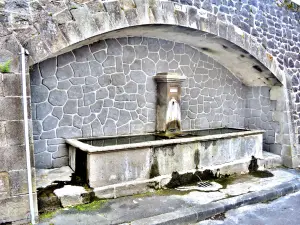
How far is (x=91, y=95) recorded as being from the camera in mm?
5109

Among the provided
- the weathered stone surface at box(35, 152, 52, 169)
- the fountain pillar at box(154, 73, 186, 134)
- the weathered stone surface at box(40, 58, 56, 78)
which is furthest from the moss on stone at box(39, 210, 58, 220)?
the fountain pillar at box(154, 73, 186, 134)

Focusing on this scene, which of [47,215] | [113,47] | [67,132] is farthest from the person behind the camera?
[113,47]

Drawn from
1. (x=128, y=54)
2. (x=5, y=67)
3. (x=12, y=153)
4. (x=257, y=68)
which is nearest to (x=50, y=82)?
(x=5, y=67)

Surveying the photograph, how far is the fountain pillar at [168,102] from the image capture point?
568 centimetres

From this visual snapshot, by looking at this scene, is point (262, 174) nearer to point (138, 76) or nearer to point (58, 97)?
point (138, 76)

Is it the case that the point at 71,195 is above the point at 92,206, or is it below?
above

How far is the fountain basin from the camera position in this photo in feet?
13.4

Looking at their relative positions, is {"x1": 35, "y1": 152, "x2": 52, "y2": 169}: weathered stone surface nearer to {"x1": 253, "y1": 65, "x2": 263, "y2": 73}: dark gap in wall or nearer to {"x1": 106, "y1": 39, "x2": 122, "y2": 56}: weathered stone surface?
Answer: {"x1": 106, "y1": 39, "x2": 122, "y2": 56}: weathered stone surface

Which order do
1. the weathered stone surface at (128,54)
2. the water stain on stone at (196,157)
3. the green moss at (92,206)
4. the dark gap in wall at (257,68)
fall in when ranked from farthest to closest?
the dark gap in wall at (257,68), the weathered stone surface at (128,54), the water stain on stone at (196,157), the green moss at (92,206)

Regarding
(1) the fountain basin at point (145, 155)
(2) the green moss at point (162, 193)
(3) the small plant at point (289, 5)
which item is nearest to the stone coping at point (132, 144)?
(1) the fountain basin at point (145, 155)

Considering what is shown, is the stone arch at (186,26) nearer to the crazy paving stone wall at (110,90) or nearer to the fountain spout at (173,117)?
the crazy paving stone wall at (110,90)

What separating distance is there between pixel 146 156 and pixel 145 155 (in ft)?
0.09

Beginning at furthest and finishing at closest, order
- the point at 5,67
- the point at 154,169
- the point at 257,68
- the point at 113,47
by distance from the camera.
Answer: the point at 257,68 → the point at 113,47 → the point at 154,169 → the point at 5,67

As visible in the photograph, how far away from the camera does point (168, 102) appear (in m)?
5.72
